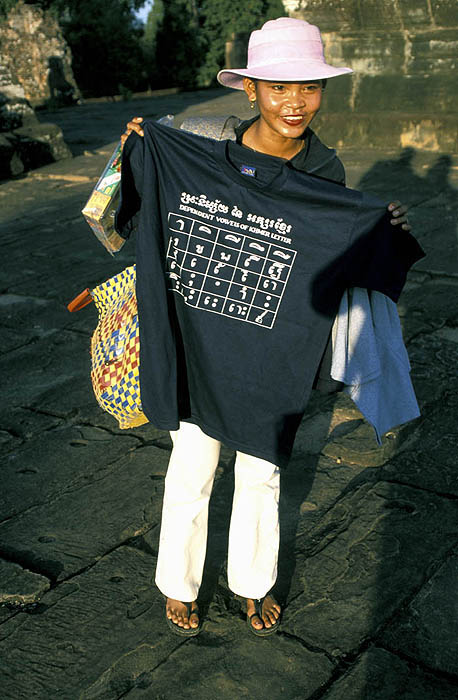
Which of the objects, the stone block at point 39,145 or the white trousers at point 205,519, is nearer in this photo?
the white trousers at point 205,519

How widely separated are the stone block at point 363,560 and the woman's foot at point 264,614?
55 mm

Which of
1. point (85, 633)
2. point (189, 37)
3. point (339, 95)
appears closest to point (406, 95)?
point (339, 95)

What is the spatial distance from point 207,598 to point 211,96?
1696 centimetres

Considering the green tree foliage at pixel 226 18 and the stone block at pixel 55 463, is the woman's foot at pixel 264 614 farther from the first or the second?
the green tree foliage at pixel 226 18

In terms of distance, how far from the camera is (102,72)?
24609 mm

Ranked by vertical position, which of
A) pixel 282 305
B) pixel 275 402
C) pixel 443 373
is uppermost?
pixel 282 305

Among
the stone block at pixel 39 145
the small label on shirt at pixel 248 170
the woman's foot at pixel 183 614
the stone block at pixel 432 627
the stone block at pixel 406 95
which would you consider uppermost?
the small label on shirt at pixel 248 170

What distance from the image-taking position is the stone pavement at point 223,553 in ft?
7.25

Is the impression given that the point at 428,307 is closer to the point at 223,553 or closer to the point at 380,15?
the point at 223,553

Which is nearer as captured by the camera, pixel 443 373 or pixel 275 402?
pixel 275 402

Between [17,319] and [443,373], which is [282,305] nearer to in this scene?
[443,373]

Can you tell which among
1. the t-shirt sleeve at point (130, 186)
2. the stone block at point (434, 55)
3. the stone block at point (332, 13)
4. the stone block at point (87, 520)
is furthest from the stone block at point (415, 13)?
the t-shirt sleeve at point (130, 186)

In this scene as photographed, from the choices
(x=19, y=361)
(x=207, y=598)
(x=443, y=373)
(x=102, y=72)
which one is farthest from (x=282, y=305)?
(x=102, y=72)

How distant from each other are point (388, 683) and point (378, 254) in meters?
1.19
